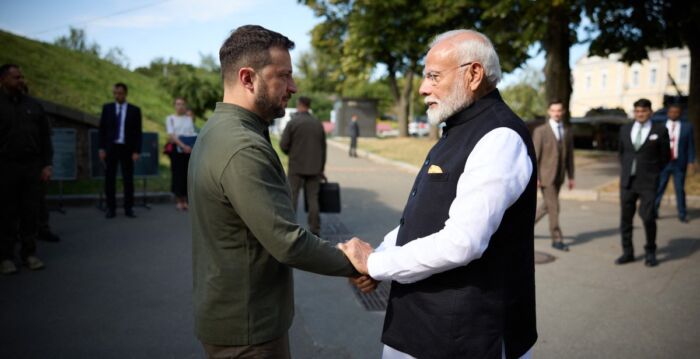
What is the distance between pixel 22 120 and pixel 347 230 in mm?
4634

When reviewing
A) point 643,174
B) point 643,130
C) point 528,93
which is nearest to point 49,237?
point 643,174

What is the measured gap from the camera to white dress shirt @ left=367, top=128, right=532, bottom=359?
1.91m

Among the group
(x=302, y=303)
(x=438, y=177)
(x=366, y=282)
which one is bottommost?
(x=302, y=303)

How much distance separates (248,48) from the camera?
6.95ft

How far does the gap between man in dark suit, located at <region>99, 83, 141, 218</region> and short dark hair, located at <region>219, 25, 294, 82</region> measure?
7.47 m

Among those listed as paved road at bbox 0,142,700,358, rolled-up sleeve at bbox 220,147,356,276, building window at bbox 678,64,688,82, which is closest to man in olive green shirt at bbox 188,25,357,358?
rolled-up sleeve at bbox 220,147,356,276

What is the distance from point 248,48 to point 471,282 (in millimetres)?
1242

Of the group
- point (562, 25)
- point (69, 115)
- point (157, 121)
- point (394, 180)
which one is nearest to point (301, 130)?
point (69, 115)

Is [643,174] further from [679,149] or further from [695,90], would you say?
[695,90]

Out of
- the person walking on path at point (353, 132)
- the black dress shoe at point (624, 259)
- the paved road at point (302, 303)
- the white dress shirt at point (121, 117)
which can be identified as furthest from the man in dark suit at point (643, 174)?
the person walking on path at point (353, 132)

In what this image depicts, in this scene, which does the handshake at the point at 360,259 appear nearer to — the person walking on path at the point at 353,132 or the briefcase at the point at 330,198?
the briefcase at the point at 330,198

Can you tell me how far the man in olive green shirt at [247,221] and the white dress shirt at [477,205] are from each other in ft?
1.22

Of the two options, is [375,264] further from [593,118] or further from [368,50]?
[593,118]

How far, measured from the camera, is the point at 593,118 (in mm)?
33656
